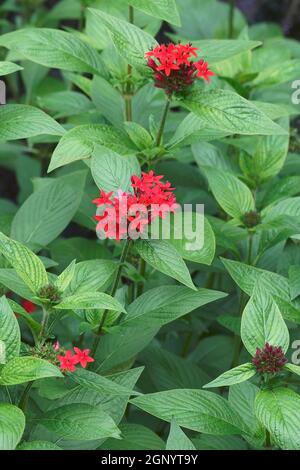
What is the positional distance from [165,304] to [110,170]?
0.83 ft

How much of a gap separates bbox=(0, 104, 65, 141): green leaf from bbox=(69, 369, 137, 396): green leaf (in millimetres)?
441

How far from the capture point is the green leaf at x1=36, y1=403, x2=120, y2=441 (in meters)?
1.38

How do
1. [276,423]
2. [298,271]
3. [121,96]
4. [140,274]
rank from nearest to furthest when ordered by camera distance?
[276,423] < [298,271] < [140,274] < [121,96]

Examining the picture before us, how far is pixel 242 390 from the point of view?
1.61 metres

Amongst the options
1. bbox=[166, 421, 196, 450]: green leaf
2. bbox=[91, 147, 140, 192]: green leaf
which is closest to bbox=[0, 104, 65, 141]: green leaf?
bbox=[91, 147, 140, 192]: green leaf

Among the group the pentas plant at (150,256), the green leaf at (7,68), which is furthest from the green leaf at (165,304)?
the green leaf at (7,68)

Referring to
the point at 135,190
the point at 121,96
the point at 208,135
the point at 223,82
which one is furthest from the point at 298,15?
the point at 135,190

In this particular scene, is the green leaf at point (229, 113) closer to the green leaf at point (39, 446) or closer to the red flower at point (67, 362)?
the red flower at point (67, 362)

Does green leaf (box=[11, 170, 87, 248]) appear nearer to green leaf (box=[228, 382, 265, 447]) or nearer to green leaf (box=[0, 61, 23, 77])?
green leaf (box=[0, 61, 23, 77])

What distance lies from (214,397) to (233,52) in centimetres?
67

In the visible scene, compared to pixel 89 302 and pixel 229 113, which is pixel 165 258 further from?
pixel 229 113

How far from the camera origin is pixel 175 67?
5.18ft

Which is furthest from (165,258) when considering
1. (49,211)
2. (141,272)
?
(49,211)

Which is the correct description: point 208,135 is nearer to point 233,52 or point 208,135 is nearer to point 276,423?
point 233,52
